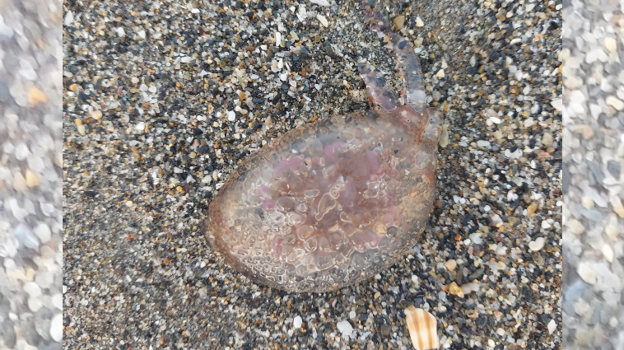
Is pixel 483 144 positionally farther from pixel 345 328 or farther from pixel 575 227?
pixel 345 328

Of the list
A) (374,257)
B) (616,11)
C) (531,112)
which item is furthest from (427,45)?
(374,257)

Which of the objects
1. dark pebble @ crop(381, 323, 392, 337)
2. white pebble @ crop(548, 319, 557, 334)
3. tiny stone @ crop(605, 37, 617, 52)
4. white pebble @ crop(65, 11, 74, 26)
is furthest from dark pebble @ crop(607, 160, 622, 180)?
white pebble @ crop(65, 11, 74, 26)

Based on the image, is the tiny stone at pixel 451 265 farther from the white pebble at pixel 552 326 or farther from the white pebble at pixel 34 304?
the white pebble at pixel 34 304

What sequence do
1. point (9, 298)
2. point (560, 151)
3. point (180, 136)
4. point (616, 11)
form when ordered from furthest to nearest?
point (180, 136)
point (560, 151)
point (616, 11)
point (9, 298)

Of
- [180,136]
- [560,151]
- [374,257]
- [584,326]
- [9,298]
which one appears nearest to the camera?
[9,298]

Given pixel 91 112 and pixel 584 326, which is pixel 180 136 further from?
pixel 584 326

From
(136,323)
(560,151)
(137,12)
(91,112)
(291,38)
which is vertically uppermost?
(137,12)
